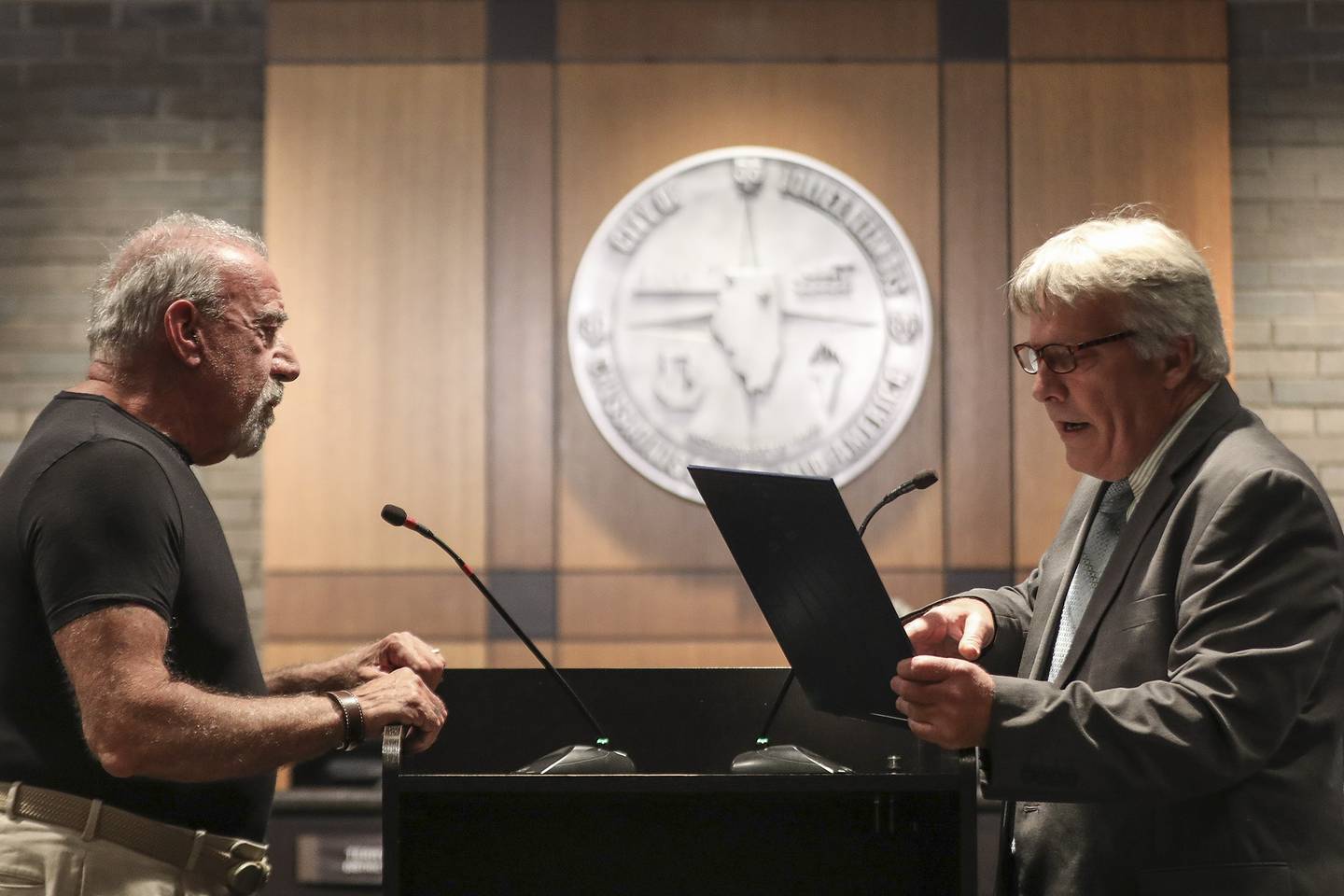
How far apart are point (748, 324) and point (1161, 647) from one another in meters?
2.62

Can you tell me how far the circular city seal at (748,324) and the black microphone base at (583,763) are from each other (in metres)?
2.46

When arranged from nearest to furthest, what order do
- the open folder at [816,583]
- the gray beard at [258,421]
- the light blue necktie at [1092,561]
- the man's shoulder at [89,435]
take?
the open folder at [816,583]
the man's shoulder at [89,435]
the light blue necktie at [1092,561]
the gray beard at [258,421]

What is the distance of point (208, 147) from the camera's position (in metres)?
4.63

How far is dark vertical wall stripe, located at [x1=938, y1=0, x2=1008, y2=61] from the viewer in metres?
4.20

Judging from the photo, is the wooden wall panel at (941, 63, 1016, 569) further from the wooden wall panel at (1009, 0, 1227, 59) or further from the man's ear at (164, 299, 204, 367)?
the man's ear at (164, 299, 204, 367)

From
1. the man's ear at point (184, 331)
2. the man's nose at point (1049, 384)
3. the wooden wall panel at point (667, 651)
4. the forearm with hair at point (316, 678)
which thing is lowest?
the wooden wall panel at point (667, 651)

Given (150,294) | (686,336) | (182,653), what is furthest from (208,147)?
(182,653)

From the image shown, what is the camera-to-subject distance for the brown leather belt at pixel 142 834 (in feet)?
5.58

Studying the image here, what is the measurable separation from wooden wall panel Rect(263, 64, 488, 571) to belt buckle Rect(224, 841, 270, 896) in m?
2.32

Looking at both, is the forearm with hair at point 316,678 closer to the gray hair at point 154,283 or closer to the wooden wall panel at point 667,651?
the gray hair at point 154,283

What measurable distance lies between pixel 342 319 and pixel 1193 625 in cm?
311

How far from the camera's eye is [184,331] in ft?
6.23

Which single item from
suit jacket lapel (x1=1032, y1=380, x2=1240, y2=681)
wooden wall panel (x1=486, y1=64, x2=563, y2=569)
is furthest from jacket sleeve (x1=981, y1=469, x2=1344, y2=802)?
wooden wall panel (x1=486, y1=64, x2=563, y2=569)

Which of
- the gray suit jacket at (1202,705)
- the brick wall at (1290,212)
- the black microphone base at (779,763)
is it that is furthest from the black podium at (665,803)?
the brick wall at (1290,212)
